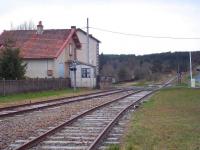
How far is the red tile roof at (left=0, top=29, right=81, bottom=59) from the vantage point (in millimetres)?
61656

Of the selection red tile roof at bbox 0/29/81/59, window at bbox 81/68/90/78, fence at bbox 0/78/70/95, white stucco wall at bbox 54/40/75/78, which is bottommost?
fence at bbox 0/78/70/95

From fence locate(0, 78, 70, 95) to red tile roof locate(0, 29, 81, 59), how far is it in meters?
5.73

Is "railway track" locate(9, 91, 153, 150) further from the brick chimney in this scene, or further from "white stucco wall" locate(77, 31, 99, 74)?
"white stucco wall" locate(77, 31, 99, 74)

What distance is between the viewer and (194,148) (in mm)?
12094

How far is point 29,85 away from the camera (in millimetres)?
44250

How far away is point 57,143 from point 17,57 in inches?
1214

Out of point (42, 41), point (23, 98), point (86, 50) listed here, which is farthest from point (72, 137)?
point (86, 50)

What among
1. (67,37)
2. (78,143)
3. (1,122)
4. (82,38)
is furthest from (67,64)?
(78,143)

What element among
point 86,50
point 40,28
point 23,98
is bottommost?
point 23,98

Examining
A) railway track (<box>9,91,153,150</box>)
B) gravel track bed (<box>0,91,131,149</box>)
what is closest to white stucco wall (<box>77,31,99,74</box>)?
gravel track bed (<box>0,91,131,149</box>)

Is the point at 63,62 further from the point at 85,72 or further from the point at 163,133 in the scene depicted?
the point at 163,133

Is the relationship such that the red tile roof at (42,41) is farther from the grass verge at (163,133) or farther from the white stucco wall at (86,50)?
the grass verge at (163,133)

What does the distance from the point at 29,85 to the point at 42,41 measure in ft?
71.5

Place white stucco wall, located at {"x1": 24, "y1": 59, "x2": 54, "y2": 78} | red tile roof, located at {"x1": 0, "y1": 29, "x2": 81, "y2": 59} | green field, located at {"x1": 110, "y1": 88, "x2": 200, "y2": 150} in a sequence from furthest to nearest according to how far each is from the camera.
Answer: red tile roof, located at {"x1": 0, "y1": 29, "x2": 81, "y2": 59} < white stucco wall, located at {"x1": 24, "y1": 59, "x2": 54, "y2": 78} < green field, located at {"x1": 110, "y1": 88, "x2": 200, "y2": 150}
